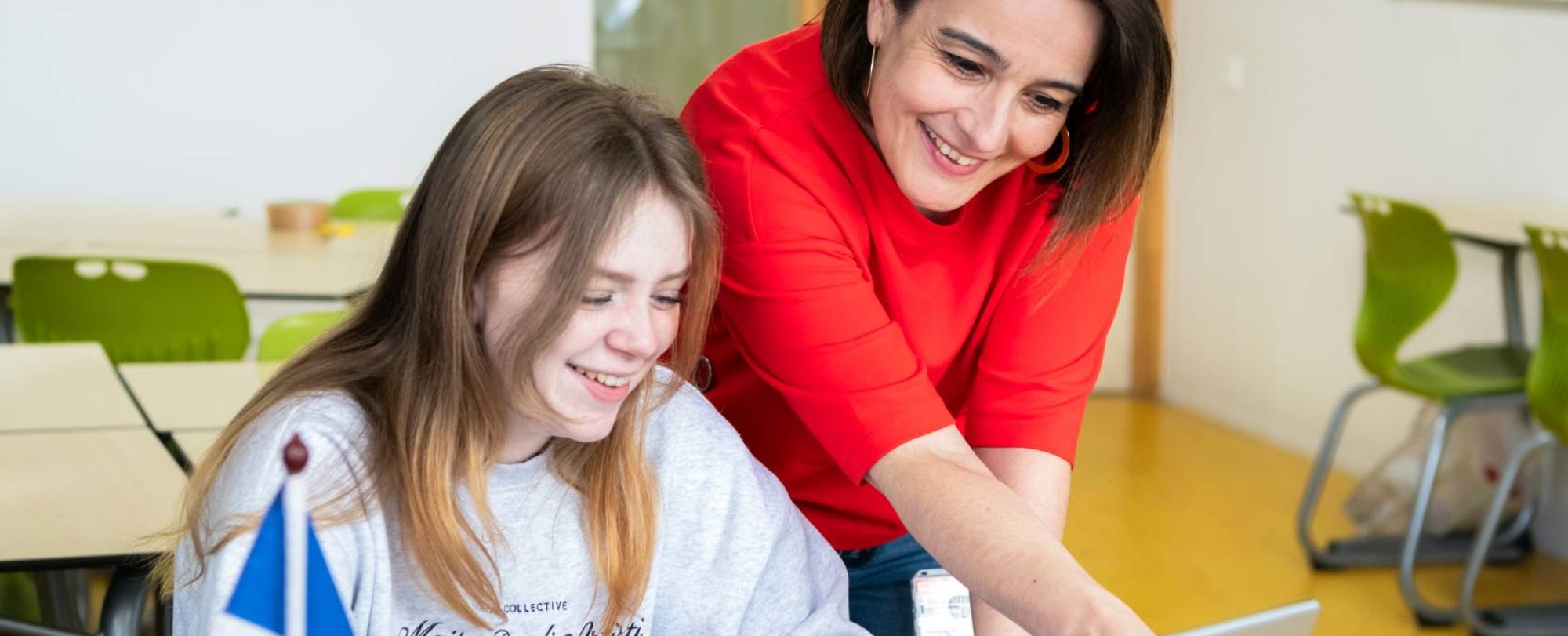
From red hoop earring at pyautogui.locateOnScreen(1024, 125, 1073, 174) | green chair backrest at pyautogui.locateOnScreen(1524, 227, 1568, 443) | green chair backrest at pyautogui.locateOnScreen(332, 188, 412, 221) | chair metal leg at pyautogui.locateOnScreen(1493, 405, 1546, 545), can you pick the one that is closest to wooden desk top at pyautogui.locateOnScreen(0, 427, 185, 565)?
red hoop earring at pyautogui.locateOnScreen(1024, 125, 1073, 174)

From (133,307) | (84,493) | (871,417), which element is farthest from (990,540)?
(133,307)

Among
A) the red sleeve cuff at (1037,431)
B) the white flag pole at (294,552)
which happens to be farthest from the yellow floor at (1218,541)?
the white flag pole at (294,552)

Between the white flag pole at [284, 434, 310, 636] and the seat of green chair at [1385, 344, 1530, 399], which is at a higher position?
the white flag pole at [284, 434, 310, 636]

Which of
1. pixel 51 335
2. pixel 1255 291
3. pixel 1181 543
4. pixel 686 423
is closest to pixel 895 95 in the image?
pixel 686 423

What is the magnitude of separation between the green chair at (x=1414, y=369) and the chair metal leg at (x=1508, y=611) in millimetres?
62

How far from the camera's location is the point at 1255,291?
4.92m

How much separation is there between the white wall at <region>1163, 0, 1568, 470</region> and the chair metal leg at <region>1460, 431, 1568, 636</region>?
0.68 metres

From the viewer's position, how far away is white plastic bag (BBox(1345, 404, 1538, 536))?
3.65 meters

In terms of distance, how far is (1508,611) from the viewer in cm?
325

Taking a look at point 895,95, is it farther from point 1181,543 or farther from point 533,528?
point 1181,543

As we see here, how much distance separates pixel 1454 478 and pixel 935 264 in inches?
108

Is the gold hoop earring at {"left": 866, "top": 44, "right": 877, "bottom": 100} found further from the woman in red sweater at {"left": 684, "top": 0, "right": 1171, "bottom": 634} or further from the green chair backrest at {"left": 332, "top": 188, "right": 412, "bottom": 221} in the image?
the green chair backrest at {"left": 332, "top": 188, "right": 412, "bottom": 221}

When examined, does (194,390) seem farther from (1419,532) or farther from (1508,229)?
(1508,229)

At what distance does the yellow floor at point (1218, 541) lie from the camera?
11.0 ft
